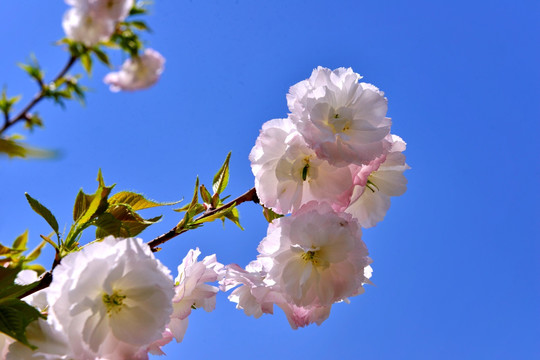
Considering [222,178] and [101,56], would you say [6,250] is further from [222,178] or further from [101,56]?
[101,56]

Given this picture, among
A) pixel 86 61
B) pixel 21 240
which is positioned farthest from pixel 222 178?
pixel 86 61

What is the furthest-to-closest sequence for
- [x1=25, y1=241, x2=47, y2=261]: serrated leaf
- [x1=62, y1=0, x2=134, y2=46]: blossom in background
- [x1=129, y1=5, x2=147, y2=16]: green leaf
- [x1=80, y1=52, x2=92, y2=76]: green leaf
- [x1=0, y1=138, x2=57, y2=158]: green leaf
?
[x1=62, y1=0, x2=134, y2=46]: blossom in background, [x1=129, y1=5, x2=147, y2=16]: green leaf, [x1=80, y1=52, x2=92, y2=76]: green leaf, [x1=25, y1=241, x2=47, y2=261]: serrated leaf, [x1=0, y1=138, x2=57, y2=158]: green leaf

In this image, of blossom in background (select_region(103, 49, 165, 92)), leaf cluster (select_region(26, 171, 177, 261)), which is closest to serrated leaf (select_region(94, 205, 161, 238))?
leaf cluster (select_region(26, 171, 177, 261))

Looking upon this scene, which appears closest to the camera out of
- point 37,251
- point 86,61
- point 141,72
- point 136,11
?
point 37,251

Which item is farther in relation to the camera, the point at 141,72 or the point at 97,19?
the point at 141,72

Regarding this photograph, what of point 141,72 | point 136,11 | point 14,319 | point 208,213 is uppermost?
point 141,72

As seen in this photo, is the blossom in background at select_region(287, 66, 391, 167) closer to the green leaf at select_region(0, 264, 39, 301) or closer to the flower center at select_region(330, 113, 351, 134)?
the flower center at select_region(330, 113, 351, 134)

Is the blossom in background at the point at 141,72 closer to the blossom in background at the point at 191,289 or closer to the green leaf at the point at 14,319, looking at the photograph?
the blossom in background at the point at 191,289
